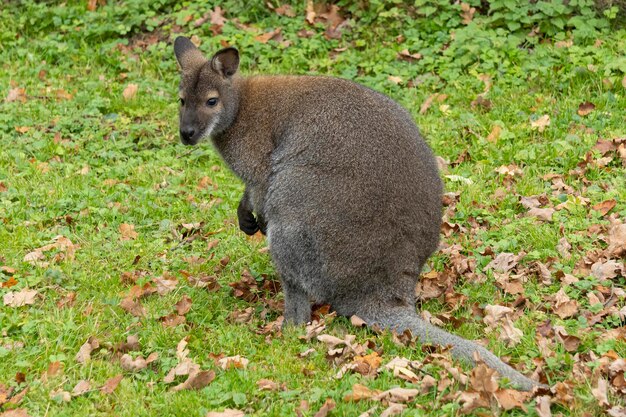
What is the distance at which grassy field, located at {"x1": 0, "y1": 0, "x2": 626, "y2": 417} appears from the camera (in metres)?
5.67

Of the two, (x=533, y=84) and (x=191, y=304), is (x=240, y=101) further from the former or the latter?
(x=533, y=84)

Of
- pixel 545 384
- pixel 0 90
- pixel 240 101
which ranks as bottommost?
pixel 0 90

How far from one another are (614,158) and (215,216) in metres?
3.64

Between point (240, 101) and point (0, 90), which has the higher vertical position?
point (240, 101)

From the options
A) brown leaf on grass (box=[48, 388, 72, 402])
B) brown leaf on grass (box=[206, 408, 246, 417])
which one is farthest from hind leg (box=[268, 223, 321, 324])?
brown leaf on grass (box=[48, 388, 72, 402])

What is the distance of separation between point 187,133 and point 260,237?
1333mm

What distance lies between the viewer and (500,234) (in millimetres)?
7613

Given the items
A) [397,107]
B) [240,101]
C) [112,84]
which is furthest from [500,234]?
[112,84]

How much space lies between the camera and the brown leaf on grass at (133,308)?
6.79m

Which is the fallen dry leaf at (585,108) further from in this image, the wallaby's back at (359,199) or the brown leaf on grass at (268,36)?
the brown leaf on grass at (268,36)

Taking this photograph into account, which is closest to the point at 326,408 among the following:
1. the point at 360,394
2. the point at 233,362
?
the point at 360,394

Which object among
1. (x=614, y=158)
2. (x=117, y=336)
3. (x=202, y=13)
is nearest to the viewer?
(x=117, y=336)

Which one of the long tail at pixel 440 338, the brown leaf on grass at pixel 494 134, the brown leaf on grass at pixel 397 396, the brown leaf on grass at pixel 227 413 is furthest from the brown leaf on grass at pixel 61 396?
the brown leaf on grass at pixel 494 134

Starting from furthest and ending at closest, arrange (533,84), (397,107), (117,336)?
(533,84)
(397,107)
(117,336)
